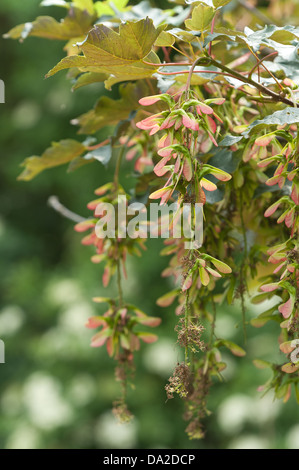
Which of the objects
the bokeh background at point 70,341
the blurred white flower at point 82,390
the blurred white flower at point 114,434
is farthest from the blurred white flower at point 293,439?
the blurred white flower at point 82,390

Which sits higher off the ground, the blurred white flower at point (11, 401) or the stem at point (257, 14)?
the stem at point (257, 14)

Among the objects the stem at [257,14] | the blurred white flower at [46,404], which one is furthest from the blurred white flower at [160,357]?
the stem at [257,14]

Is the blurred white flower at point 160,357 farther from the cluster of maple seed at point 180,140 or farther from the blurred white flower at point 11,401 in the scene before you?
the cluster of maple seed at point 180,140

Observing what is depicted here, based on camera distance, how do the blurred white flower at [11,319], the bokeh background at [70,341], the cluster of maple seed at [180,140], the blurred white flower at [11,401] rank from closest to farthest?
the cluster of maple seed at [180,140] < the bokeh background at [70,341] < the blurred white flower at [11,401] < the blurred white flower at [11,319]

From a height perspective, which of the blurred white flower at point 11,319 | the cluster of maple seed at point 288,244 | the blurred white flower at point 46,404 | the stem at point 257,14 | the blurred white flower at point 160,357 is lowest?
the cluster of maple seed at point 288,244

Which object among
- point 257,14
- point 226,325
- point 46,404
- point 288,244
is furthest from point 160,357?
point 288,244

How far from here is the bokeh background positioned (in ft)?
5.47

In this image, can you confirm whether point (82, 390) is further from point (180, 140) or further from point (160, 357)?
point (180, 140)

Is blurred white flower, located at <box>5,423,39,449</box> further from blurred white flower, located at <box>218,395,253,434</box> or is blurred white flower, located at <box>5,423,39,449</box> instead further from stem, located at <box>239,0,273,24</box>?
stem, located at <box>239,0,273,24</box>

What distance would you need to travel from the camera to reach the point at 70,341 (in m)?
1.75

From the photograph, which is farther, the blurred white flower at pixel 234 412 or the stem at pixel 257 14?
the blurred white flower at pixel 234 412

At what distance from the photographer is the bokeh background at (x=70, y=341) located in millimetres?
1667

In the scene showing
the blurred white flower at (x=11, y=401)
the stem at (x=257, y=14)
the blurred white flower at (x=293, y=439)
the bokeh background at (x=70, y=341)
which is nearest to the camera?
the stem at (x=257, y=14)

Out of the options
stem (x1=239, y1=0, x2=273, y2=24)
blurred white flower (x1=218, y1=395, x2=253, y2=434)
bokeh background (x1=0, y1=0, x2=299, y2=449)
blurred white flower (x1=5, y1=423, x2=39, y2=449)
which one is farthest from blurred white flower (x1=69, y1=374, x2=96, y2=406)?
stem (x1=239, y1=0, x2=273, y2=24)
